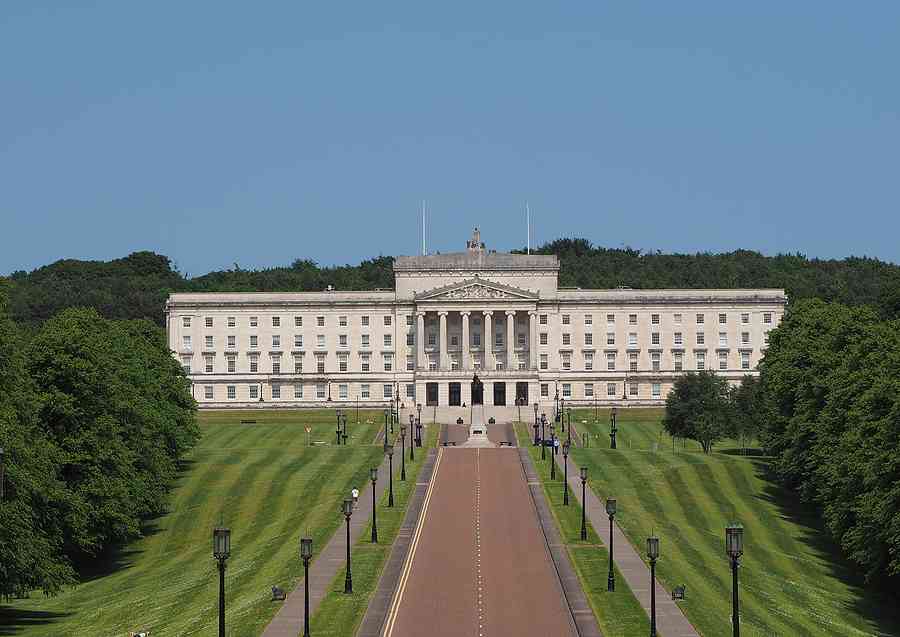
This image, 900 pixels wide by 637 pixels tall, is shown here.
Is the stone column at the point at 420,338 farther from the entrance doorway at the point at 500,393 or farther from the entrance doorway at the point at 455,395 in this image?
the entrance doorway at the point at 500,393

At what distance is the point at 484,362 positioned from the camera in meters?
173

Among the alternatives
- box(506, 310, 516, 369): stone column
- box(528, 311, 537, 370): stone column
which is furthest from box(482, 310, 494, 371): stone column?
box(528, 311, 537, 370): stone column

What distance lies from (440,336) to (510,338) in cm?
779

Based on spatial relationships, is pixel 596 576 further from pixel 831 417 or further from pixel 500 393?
pixel 500 393

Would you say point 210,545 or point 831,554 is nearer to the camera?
point 210,545

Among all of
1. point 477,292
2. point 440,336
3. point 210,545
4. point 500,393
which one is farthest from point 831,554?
point 440,336

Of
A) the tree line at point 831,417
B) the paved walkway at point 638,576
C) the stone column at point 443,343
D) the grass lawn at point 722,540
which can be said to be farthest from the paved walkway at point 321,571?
the stone column at point 443,343

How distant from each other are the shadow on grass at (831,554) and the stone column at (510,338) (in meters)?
58.6

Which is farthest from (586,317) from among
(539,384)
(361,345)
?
(361,345)

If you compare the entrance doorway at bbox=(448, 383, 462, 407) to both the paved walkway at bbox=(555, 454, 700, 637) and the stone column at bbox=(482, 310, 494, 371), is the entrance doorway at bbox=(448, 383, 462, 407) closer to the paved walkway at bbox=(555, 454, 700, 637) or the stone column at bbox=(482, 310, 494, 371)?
the stone column at bbox=(482, 310, 494, 371)

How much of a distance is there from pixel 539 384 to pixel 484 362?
6.37m

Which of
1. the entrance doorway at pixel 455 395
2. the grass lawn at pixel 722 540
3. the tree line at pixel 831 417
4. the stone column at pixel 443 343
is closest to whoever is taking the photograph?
the grass lawn at pixel 722 540

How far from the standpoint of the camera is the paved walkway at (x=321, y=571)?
186 feet

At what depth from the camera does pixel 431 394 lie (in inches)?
6781
